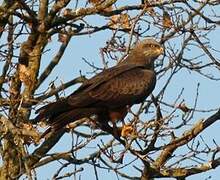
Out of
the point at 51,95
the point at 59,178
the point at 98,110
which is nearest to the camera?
the point at 59,178

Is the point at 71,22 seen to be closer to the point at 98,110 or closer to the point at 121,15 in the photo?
the point at 121,15

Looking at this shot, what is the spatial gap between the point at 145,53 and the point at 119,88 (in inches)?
37.6

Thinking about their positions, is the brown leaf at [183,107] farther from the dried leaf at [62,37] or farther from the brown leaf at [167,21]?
the dried leaf at [62,37]

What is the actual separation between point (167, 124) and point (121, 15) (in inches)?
113

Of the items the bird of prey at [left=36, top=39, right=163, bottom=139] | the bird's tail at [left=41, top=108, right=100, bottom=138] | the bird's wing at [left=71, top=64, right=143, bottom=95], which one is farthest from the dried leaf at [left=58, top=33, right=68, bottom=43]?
the bird's tail at [left=41, top=108, right=100, bottom=138]

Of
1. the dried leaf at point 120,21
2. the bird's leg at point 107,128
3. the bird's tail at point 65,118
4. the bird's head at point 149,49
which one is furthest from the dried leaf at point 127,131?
the bird's head at point 149,49

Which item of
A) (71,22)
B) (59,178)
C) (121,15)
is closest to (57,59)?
(71,22)

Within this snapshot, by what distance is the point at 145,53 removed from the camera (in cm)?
1128

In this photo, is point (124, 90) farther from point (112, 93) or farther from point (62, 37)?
point (62, 37)

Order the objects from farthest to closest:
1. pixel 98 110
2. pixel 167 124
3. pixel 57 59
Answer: pixel 57 59 < pixel 98 110 < pixel 167 124

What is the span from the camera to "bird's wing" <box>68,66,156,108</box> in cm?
1032

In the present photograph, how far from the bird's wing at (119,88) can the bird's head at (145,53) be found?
54 cm

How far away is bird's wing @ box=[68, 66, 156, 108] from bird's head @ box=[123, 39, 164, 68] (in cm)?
54

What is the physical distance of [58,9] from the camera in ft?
37.4
